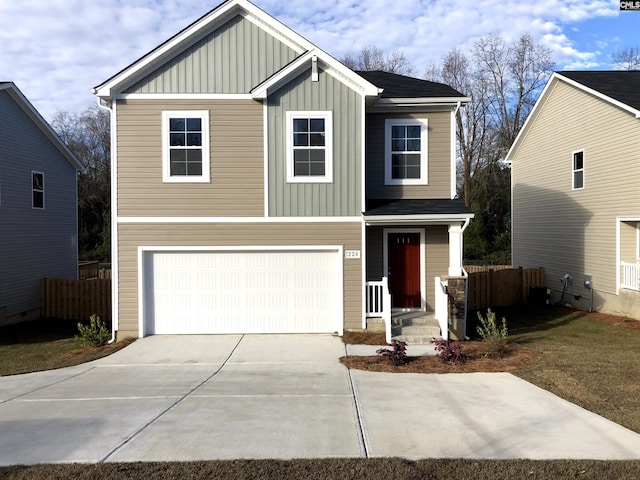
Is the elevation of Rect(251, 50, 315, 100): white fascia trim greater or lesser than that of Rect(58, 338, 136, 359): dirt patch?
greater

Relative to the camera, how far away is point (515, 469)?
4480mm

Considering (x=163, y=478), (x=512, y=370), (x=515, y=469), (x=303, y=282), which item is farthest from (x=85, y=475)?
(x=303, y=282)

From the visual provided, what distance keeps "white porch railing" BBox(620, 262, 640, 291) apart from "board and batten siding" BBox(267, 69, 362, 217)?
854cm

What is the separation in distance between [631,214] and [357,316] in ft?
29.0

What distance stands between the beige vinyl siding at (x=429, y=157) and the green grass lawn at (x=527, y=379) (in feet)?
13.7

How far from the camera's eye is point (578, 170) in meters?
16.6

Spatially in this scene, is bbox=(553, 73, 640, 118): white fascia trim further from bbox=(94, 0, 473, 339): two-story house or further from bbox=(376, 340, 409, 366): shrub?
bbox=(376, 340, 409, 366): shrub

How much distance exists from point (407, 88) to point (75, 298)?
1248 cm

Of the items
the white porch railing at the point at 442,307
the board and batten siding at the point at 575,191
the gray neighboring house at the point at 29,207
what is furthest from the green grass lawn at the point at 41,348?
the board and batten siding at the point at 575,191

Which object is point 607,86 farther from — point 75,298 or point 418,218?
point 75,298

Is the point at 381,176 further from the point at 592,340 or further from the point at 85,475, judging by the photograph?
the point at 85,475

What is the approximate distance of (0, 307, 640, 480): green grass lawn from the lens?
4.40 metres

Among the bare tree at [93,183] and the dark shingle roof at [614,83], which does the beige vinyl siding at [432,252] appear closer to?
the dark shingle roof at [614,83]

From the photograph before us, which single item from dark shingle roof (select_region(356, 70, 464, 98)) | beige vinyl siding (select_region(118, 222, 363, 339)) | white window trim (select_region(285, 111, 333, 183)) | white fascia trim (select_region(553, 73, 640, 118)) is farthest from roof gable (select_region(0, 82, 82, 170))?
white fascia trim (select_region(553, 73, 640, 118))
